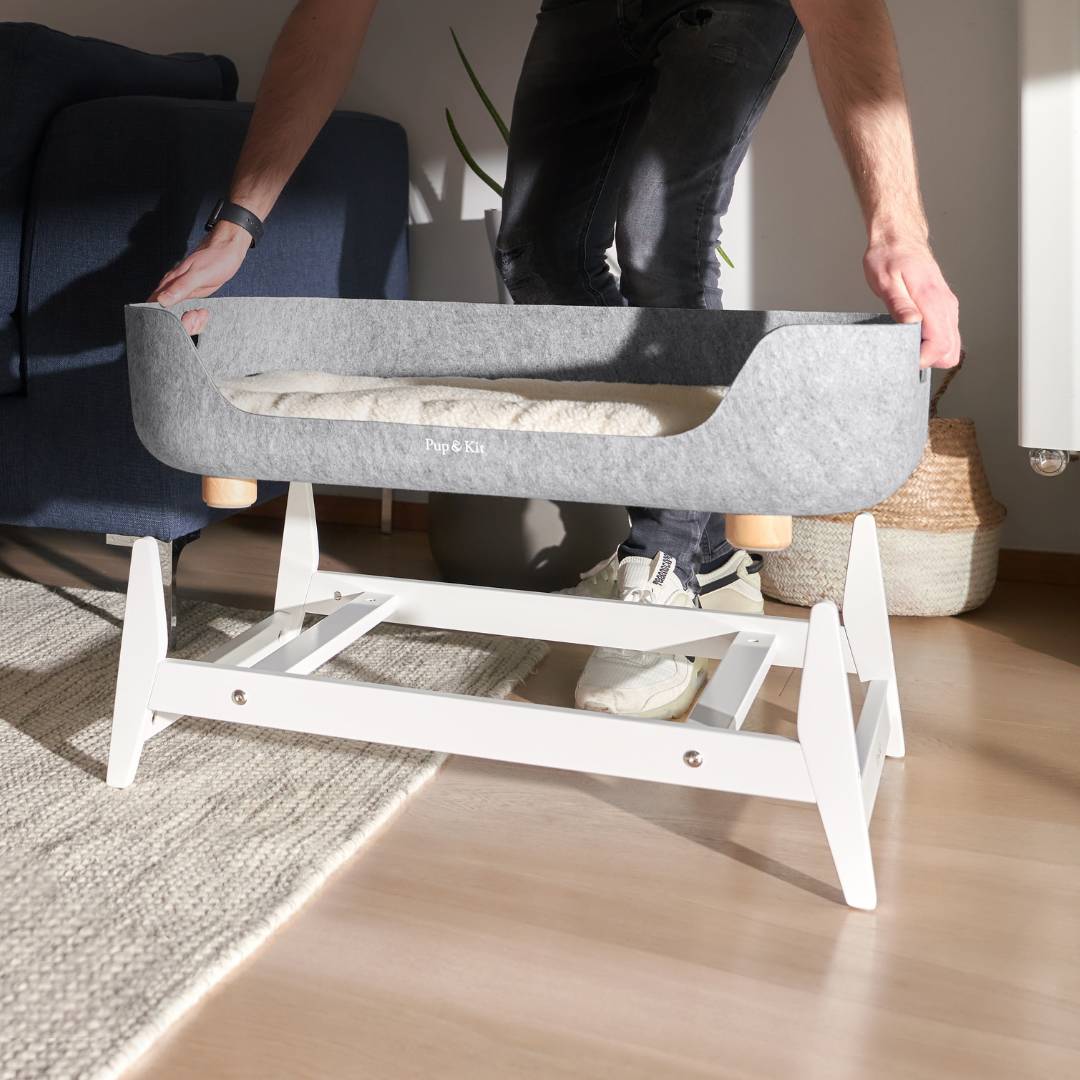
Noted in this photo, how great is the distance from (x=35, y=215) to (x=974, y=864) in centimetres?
121

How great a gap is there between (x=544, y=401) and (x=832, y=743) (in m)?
0.33

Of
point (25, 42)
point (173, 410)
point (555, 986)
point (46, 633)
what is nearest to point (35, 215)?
point (25, 42)

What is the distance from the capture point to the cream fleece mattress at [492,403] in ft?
2.86

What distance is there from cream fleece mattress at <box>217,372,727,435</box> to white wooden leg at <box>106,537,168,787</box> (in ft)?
0.47

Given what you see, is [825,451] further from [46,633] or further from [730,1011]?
[46,633]

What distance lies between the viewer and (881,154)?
0.90 metres

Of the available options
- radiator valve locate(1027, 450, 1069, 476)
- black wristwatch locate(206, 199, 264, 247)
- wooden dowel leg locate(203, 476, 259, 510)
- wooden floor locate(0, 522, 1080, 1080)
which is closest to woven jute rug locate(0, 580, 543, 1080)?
wooden floor locate(0, 522, 1080, 1080)

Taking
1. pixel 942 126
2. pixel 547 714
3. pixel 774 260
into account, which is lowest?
pixel 547 714

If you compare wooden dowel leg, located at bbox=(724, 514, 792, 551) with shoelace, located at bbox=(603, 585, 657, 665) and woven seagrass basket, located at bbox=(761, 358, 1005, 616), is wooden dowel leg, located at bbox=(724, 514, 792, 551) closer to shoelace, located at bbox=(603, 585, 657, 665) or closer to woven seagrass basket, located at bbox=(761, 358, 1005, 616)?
shoelace, located at bbox=(603, 585, 657, 665)

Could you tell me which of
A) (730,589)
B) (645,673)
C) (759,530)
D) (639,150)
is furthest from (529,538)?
(759,530)

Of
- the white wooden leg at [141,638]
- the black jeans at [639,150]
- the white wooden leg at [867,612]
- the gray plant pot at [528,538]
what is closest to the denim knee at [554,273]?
the black jeans at [639,150]

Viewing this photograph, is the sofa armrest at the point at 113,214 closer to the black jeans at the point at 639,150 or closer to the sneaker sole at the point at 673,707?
the black jeans at the point at 639,150

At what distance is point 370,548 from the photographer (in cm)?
189

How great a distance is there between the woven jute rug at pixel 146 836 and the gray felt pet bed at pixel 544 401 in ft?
0.89
